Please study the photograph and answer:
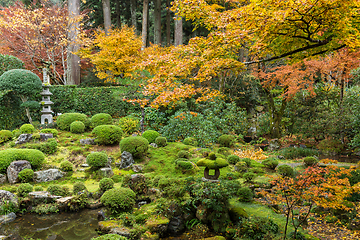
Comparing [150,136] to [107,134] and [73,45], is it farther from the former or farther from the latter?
[73,45]

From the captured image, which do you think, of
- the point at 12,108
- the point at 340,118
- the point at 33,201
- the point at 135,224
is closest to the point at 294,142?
the point at 340,118

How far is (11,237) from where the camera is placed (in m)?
4.73

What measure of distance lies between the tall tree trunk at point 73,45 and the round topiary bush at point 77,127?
19.6 ft

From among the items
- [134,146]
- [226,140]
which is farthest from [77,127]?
[226,140]

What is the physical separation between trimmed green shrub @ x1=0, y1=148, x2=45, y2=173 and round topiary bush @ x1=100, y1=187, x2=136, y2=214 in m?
3.17

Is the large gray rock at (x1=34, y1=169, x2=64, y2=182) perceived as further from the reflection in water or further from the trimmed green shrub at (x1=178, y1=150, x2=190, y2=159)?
the trimmed green shrub at (x1=178, y1=150, x2=190, y2=159)

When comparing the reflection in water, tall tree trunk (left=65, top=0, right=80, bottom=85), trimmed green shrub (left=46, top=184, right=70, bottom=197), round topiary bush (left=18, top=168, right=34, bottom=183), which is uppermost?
tall tree trunk (left=65, top=0, right=80, bottom=85)

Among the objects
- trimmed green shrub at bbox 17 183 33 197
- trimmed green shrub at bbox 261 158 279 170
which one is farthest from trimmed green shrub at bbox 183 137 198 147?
trimmed green shrub at bbox 17 183 33 197

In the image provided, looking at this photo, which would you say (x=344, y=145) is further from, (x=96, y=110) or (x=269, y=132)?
(x=96, y=110)

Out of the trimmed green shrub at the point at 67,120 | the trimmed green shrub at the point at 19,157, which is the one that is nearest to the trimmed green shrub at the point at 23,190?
the trimmed green shrub at the point at 19,157

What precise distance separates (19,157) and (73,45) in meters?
9.93

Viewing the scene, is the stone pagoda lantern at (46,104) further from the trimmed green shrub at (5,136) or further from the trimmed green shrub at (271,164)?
the trimmed green shrub at (271,164)

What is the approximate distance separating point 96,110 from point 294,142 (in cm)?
1021

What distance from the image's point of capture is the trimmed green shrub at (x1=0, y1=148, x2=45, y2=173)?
22.7ft
